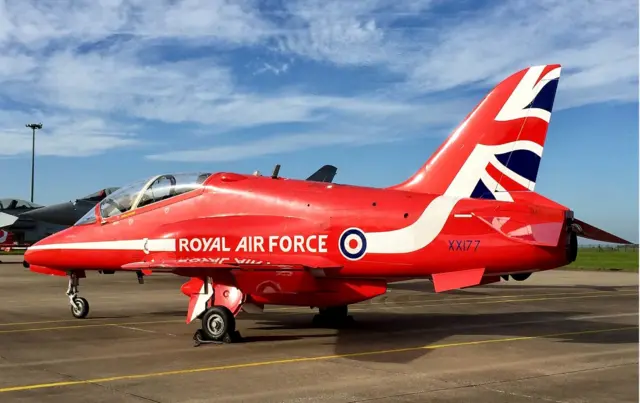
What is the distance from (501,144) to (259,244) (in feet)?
16.1

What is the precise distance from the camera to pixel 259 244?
1209 centimetres

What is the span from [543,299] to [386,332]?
1043 centimetres

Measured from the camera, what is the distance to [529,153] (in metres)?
11.9

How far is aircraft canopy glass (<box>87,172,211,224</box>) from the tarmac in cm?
256

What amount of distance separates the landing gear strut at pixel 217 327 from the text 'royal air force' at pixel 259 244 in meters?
1.22

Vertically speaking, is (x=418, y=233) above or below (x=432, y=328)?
above

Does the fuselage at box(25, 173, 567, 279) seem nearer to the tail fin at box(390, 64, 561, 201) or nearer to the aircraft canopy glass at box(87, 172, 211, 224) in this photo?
the aircraft canopy glass at box(87, 172, 211, 224)

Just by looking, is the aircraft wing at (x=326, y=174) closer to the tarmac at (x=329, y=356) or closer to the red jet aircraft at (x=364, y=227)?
the tarmac at (x=329, y=356)

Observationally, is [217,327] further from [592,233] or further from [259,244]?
[592,233]

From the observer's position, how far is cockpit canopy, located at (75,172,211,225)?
516 inches

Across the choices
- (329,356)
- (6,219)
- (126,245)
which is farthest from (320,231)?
(6,219)

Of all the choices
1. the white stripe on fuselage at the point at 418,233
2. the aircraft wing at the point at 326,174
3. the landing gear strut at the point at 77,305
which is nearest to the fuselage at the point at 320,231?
the white stripe on fuselage at the point at 418,233

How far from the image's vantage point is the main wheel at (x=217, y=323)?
37.7 feet

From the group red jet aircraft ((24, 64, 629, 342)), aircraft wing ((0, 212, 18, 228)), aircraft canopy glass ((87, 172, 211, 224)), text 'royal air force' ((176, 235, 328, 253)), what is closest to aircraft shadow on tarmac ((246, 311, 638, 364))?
red jet aircraft ((24, 64, 629, 342))
